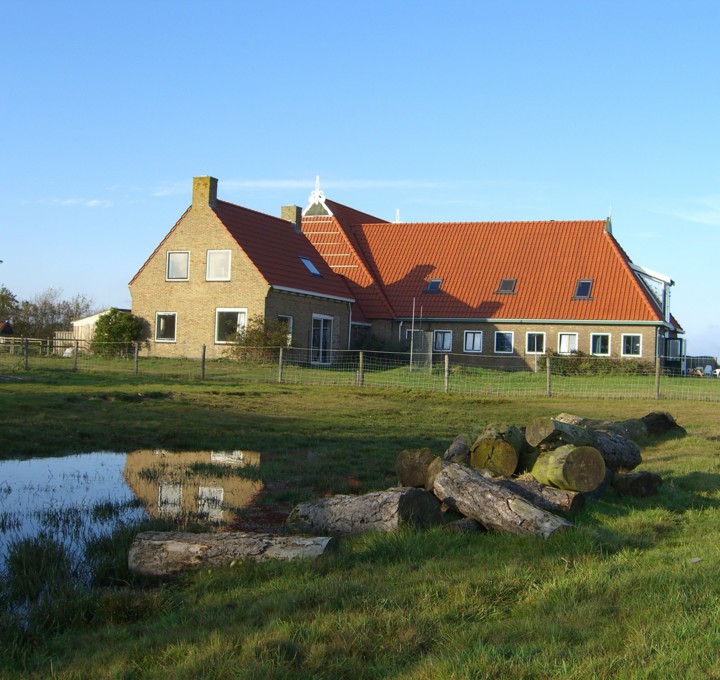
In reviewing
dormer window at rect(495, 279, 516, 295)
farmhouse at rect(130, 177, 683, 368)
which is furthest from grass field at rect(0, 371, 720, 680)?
dormer window at rect(495, 279, 516, 295)

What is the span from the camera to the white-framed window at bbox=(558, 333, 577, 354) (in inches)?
1713

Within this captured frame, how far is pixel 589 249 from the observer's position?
152 ft

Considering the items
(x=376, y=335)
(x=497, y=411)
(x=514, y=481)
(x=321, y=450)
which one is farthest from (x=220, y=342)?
(x=514, y=481)

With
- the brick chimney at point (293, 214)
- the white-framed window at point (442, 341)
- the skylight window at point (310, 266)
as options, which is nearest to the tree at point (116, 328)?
the skylight window at point (310, 266)

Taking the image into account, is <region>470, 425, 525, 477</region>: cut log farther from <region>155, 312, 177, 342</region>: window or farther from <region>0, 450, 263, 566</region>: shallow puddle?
<region>155, 312, 177, 342</region>: window

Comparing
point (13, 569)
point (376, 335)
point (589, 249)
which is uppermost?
point (589, 249)

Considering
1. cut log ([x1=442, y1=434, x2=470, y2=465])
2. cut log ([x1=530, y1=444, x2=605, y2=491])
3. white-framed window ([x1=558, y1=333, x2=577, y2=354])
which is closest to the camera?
cut log ([x1=530, y1=444, x2=605, y2=491])

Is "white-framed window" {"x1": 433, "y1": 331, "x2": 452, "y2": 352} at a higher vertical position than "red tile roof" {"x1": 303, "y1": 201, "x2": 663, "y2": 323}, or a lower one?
lower

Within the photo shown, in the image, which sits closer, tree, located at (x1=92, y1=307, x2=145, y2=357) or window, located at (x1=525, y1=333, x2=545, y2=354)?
tree, located at (x1=92, y1=307, x2=145, y2=357)

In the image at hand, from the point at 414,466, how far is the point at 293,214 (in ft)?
125

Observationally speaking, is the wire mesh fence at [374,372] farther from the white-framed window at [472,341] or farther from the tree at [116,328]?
the white-framed window at [472,341]

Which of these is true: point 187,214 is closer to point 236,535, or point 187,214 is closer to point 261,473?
point 261,473

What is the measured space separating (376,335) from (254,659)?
1612 inches

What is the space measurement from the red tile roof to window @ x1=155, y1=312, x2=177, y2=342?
34.0 feet
